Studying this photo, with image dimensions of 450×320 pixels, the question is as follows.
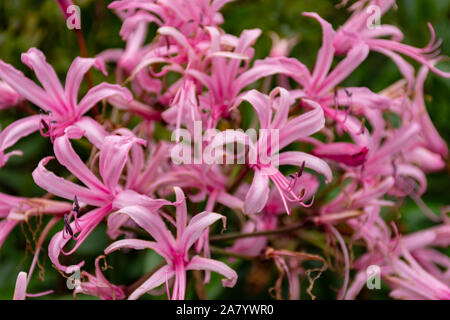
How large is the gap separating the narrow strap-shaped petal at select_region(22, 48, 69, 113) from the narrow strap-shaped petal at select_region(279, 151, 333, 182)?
390 millimetres

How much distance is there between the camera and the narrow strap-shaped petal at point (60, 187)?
3.25 ft

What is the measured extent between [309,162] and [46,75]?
468 millimetres

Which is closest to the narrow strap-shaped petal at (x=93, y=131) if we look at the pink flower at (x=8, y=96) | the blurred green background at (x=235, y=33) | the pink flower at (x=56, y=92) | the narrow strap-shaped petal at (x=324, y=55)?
the pink flower at (x=56, y=92)

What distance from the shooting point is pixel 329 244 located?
1.31 meters

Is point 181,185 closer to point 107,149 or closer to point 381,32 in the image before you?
point 107,149

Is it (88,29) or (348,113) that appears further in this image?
(88,29)

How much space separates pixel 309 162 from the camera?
101 centimetres

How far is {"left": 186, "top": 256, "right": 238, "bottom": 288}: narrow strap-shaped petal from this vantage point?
1.00 meters

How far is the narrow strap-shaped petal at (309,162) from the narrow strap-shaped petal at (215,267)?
19cm

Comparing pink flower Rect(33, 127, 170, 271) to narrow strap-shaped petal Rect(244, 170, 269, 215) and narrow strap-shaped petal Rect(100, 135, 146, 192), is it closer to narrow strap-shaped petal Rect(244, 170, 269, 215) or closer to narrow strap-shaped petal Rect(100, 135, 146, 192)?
narrow strap-shaped petal Rect(100, 135, 146, 192)

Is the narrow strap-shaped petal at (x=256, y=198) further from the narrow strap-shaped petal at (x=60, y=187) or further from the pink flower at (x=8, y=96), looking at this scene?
the pink flower at (x=8, y=96)

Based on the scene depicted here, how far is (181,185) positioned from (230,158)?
5.3 inches
